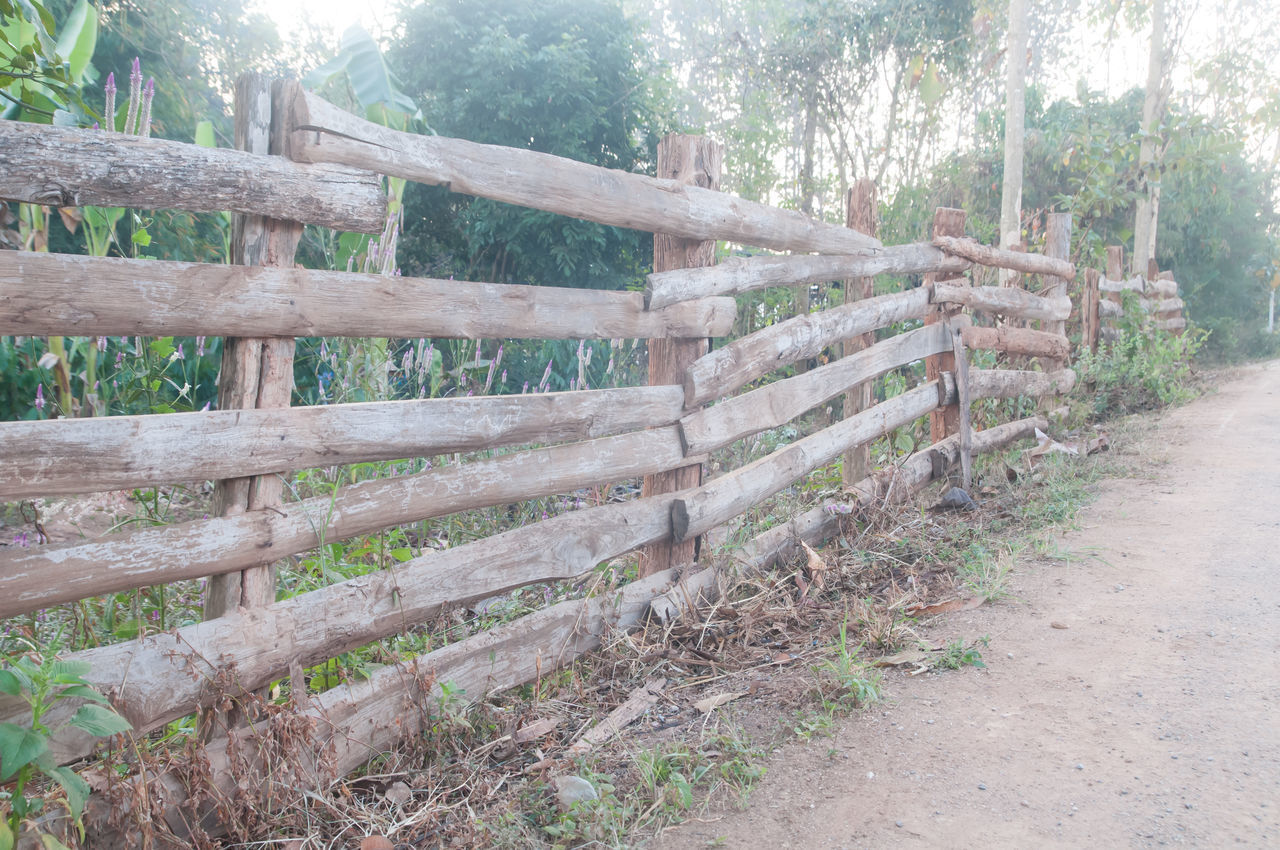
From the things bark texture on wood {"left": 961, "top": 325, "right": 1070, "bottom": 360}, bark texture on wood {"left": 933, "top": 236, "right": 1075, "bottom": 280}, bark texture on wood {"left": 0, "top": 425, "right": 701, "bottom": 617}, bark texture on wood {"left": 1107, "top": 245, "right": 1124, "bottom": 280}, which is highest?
bark texture on wood {"left": 1107, "top": 245, "right": 1124, "bottom": 280}

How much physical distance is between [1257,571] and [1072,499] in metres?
1.16

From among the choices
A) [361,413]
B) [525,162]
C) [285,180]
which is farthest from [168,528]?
[525,162]

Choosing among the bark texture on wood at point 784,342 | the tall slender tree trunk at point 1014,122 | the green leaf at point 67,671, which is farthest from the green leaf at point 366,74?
the tall slender tree trunk at point 1014,122

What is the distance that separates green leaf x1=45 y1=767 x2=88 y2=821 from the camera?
4.97ft

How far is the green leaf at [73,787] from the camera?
1514mm

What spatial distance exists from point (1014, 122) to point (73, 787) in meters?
9.46

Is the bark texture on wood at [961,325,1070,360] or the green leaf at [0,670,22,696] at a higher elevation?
the bark texture on wood at [961,325,1070,360]

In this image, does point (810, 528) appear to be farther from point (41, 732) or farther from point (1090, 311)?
point (1090, 311)

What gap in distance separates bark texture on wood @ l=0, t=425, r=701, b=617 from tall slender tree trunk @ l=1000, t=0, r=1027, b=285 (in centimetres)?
678

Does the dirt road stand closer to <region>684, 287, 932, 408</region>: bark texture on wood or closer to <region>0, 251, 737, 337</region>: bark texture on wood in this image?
<region>684, 287, 932, 408</region>: bark texture on wood

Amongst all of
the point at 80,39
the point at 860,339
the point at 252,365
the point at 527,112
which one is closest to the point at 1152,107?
the point at 527,112

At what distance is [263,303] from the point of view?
200 centimetres

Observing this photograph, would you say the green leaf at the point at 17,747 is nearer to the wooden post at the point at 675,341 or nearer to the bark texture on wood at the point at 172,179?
the bark texture on wood at the point at 172,179

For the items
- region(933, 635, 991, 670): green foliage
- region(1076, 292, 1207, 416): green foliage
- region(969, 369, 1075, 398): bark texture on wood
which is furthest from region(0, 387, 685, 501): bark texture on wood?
region(1076, 292, 1207, 416): green foliage
